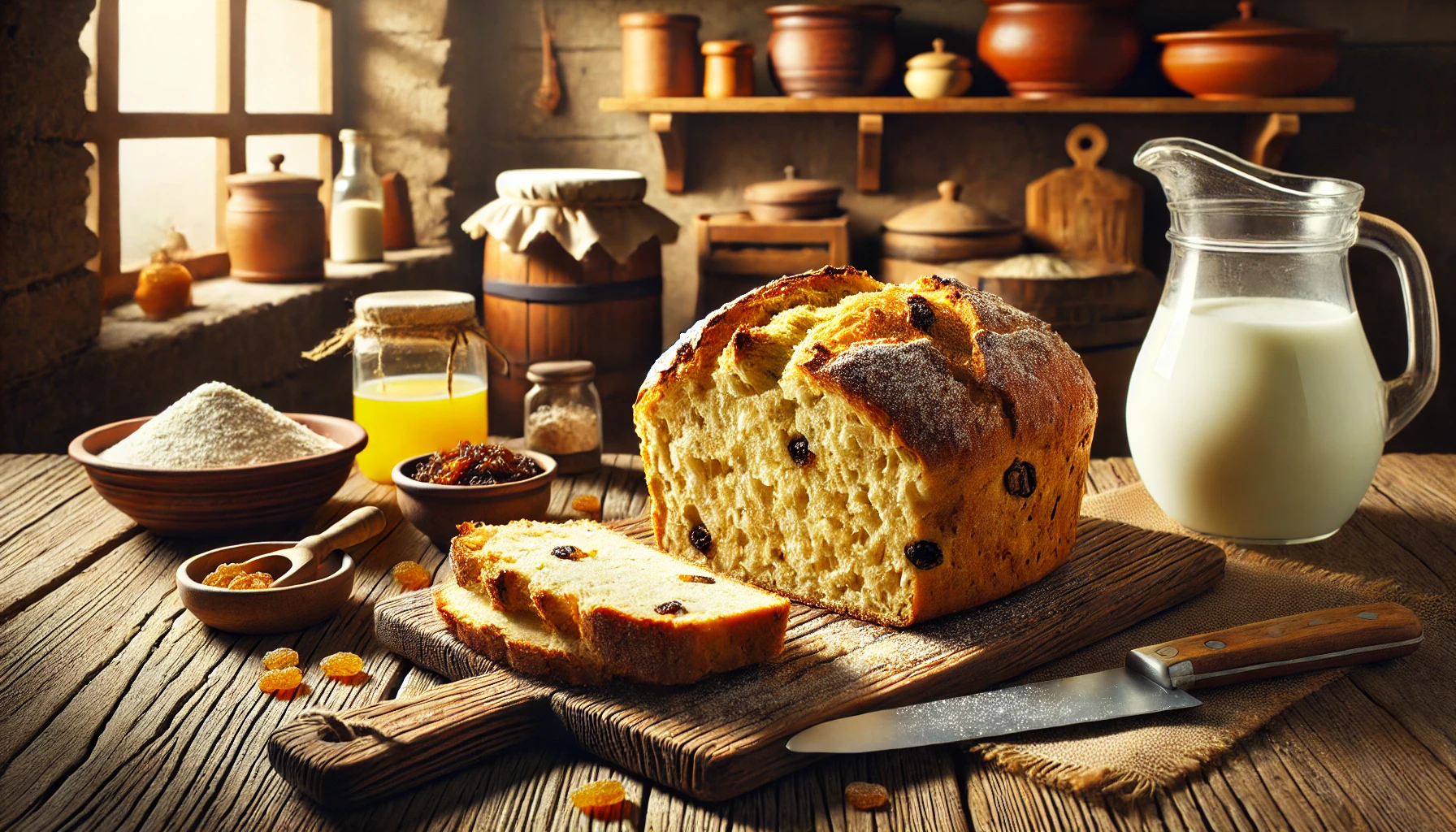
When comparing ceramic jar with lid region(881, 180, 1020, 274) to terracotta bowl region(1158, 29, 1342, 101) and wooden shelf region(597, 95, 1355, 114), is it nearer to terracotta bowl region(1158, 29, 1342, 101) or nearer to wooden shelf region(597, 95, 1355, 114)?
wooden shelf region(597, 95, 1355, 114)

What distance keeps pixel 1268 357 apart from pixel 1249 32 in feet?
7.97

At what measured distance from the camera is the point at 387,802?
37.9 inches

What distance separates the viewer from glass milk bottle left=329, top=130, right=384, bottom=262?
3547 mm

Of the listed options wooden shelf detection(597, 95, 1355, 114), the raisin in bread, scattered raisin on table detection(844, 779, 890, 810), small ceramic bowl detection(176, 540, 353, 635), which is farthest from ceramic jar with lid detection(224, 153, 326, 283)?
scattered raisin on table detection(844, 779, 890, 810)

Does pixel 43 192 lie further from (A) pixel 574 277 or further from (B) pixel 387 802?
(B) pixel 387 802

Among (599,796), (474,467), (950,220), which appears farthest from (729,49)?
(599,796)

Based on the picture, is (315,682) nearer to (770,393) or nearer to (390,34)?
(770,393)

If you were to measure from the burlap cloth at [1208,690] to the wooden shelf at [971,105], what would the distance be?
224 cm

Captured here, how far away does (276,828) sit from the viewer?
0.92 m

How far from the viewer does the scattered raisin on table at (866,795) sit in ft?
3.12

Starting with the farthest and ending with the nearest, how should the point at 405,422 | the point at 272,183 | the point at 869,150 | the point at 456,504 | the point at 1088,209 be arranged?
1. the point at 869,150
2. the point at 1088,209
3. the point at 272,183
4. the point at 405,422
5. the point at 456,504

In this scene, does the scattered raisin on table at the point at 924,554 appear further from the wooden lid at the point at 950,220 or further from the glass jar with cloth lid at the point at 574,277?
the wooden lid at the point at 950,220

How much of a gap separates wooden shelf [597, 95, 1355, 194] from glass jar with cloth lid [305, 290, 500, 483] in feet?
6.41

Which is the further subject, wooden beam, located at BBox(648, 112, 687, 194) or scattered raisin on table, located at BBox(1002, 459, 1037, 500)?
wooden beam, located at BBox(648, 112, 687, 194)
